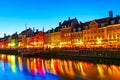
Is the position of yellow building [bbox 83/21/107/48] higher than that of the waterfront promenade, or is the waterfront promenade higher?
yellow building [bbox 83/21/107/48]

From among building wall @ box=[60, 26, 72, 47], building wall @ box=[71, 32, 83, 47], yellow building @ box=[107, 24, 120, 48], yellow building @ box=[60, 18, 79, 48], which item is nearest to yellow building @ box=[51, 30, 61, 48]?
building wall @ box=[60, 26, 72, 47]

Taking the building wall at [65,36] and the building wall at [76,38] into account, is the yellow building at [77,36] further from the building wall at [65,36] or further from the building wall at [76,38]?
the building wall at [65,36]

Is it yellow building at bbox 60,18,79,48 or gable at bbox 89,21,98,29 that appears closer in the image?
gable at bbox 89,21,98,29

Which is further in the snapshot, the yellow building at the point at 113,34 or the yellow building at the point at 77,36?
the yellow building at the point at 77,36

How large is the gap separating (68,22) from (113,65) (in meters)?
61.3

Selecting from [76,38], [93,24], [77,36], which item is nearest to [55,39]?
[76,38]

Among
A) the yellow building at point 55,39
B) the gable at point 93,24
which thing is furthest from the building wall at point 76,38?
the yellow building at point 55,39

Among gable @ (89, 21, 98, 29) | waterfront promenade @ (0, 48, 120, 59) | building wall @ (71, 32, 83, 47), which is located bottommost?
waterfront promenade @ (0, 48, 120, 59)

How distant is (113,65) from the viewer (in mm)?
52875

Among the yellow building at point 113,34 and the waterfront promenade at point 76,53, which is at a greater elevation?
the yellow building at point 113,34

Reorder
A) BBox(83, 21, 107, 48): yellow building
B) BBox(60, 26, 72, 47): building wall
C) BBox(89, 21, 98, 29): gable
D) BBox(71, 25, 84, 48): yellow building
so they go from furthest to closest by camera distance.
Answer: BBox(60, 26, 72, 47): building wall < BBox(71, 25, 84, 48): yellow building < BBox(89, 21, 98, 29): gable < BBox(83, 21, 107, 48): yellow building

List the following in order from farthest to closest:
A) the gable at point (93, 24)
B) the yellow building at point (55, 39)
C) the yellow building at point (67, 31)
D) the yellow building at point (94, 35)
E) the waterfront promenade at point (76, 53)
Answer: the yellow building at point (55, 39), the yellow building at point (67, 31), the gable at point (93, 24), the yellow building at point (94, 35), the waterfront promenade at point (76, 53)

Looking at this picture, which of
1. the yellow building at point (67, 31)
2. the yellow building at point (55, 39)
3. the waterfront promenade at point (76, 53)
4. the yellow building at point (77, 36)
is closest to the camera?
the waterfront promenade at point (76, 53)

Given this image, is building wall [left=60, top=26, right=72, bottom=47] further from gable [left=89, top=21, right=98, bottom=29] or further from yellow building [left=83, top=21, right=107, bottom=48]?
gable [left=89, top=21, right=98, bottom=29]
